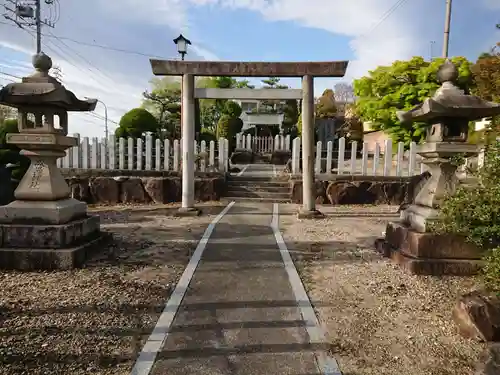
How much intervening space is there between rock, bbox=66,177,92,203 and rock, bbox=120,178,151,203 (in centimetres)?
100

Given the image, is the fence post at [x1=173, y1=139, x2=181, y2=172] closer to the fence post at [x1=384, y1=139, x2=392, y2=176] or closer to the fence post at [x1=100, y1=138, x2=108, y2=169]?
the fence post at [x1=100, y1=138, x2=108, y2=169]

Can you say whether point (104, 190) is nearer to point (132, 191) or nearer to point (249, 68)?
point (132, 191)

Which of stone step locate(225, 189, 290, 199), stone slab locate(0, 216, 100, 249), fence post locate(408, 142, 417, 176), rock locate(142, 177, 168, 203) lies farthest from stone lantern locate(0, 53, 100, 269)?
fence post locate(408, 142, 417, 176)

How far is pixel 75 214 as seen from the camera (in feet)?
16.5

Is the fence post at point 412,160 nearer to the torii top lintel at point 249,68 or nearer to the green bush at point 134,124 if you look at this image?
the torii top lintel at point 249,68

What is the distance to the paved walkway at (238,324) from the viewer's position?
256cm

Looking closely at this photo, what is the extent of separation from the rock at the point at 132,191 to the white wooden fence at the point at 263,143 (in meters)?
15.5

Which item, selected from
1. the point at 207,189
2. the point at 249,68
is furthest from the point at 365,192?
the point at 249,68

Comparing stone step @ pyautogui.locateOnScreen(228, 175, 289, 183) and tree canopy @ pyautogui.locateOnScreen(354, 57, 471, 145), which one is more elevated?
tree canopy @ pyautogui.locateOnScreen(354, 57, 471, 145)

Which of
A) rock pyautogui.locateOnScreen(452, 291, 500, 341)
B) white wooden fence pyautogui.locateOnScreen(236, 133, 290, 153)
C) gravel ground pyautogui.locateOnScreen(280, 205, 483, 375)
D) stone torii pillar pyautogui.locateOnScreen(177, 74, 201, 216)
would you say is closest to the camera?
gravel ground pyautogui.locateOnScreen(280, 205, 483, 375)

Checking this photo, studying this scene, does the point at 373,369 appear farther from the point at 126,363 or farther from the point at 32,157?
the point at 32,157

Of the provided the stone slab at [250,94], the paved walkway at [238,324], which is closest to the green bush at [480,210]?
the paved walkway at [238,324]

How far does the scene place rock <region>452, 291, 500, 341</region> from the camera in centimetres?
287

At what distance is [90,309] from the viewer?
3.37 m
